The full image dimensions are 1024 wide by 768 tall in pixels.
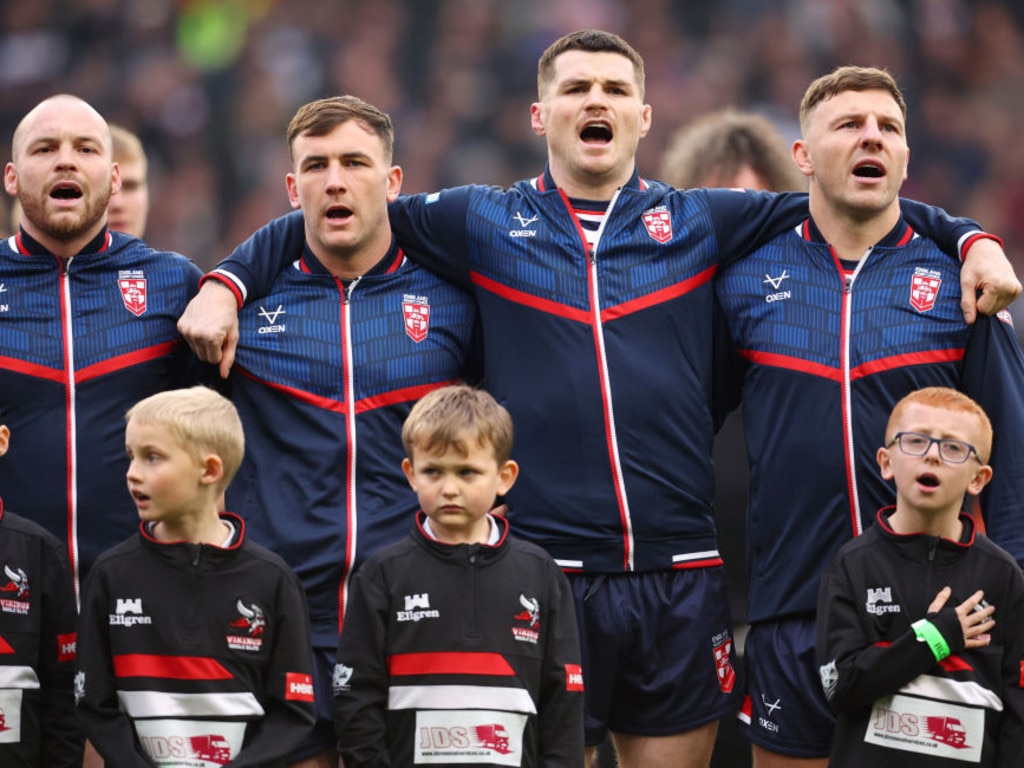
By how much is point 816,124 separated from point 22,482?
2535 mm

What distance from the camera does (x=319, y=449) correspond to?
4555mm

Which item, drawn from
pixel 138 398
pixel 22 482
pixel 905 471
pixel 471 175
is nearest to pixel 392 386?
pixel 138 398

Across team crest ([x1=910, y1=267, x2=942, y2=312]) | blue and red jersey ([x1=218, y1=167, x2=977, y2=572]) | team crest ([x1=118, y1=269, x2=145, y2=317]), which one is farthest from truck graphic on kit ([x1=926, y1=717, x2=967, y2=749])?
team crest ([x1=118, y1=269, x2=145, y2=317])

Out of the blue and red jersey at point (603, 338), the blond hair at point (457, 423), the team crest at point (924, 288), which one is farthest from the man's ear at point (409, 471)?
the team crest at point (924, 288)

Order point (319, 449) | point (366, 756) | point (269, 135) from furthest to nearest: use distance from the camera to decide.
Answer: point (269, 135), point (319, 449), point (366, 756)

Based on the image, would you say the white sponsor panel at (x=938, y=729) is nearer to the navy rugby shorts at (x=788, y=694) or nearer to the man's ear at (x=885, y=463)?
the navy rugby shorts at (x=788, y=694)

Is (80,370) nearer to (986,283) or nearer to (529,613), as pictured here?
(529,613)

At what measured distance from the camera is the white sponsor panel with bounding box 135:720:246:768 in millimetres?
4051

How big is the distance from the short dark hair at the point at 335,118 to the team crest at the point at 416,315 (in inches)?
18.2

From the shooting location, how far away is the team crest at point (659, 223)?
15.7 ft

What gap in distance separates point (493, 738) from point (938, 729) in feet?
3.77

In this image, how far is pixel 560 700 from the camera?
4.16 m

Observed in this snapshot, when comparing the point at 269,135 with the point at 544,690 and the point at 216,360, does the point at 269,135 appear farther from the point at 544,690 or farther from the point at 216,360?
the point at 544,690

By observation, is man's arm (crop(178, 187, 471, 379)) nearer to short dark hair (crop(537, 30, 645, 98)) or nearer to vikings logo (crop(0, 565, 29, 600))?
short dark hair (crop(537, 30, 645, 98))
